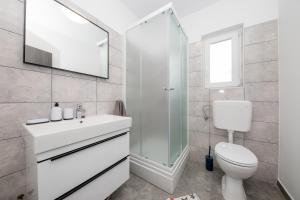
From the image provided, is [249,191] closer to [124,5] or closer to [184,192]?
[184,192]

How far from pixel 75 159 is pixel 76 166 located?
5 centimetres

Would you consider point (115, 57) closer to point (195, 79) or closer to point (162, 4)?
point (162, 4)

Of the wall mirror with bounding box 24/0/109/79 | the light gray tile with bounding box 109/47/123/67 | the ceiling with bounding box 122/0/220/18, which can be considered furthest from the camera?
the ceiling with bounding box 122/0/220/18

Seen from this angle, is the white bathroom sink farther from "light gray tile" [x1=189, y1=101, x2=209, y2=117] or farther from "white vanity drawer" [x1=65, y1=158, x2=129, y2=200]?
"light gray tile" [x1=189, y1=101, x2=209, y2=117]

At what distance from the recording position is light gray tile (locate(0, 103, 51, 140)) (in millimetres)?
826

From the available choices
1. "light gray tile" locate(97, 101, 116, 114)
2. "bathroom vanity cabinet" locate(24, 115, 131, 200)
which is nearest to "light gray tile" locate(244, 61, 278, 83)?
"bathroom vanity cabinet" locate(24, 115, 131, 200)

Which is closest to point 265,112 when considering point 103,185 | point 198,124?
point 198,124

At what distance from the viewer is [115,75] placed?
5.41 feet

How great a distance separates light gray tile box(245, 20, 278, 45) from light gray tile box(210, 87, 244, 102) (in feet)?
2.08

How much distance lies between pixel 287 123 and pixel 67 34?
2.43m

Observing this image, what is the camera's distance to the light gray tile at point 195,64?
1861mm

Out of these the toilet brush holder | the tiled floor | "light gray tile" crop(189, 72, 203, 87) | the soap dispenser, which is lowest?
the tiled floor

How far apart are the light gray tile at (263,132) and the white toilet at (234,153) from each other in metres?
0.17

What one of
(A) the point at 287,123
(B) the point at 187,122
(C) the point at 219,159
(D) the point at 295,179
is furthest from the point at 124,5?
(D) the point at 295,179
